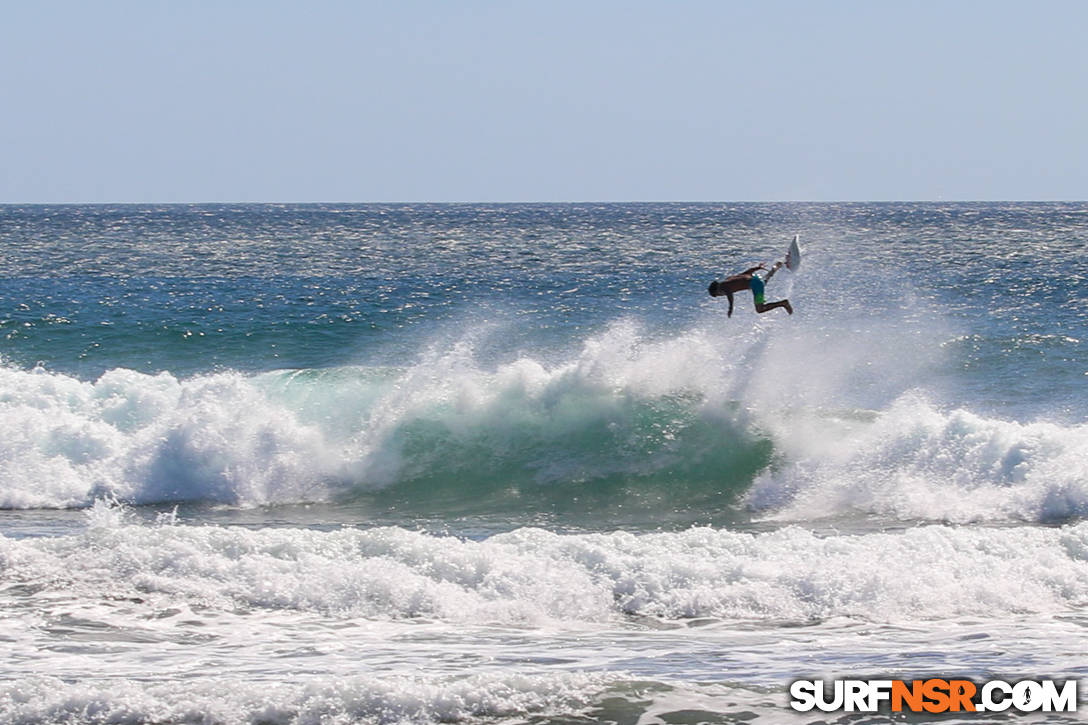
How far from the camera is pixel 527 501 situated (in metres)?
17.9

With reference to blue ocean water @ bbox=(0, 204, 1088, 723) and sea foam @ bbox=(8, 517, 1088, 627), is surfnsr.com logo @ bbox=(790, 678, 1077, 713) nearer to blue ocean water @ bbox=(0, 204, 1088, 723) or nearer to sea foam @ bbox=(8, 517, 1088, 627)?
blue ocean water @ bbox=(0, 204, 1088, 723)

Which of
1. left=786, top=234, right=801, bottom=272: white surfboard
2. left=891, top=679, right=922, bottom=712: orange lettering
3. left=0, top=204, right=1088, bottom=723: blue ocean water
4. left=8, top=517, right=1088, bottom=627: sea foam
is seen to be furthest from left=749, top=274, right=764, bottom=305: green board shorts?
left=891, top=679, right=922, bottom=712: orange lettering

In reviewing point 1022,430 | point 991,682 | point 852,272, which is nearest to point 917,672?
point 991,682

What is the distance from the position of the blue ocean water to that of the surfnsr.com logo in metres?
0.26

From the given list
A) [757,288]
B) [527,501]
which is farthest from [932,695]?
[527,501]

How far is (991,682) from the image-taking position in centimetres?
938

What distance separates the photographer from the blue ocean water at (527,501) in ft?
32.3

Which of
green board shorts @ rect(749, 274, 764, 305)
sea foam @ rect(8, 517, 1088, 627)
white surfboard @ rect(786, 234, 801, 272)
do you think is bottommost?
sea foam @ rect(8, 517, 1088, 627)

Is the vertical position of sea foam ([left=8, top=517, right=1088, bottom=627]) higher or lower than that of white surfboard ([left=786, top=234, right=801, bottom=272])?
lower

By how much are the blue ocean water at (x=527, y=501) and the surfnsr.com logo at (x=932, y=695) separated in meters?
0.26

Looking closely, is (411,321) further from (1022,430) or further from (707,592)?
(707,592)

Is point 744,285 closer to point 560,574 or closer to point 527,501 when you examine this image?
point 527,501

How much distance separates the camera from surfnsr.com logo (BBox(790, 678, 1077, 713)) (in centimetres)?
895

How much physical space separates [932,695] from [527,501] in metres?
9.24
